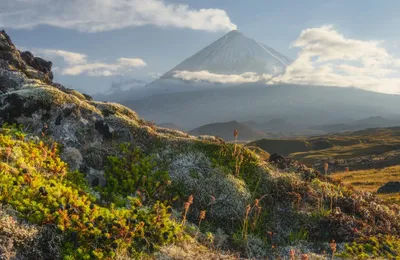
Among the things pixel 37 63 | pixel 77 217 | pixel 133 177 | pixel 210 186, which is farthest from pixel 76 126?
pixel 37 63

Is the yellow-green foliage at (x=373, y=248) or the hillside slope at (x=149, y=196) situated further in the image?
the yellow-green foliage at (x=373, y=248)

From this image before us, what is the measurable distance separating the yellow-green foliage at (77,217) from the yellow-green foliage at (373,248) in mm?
6565

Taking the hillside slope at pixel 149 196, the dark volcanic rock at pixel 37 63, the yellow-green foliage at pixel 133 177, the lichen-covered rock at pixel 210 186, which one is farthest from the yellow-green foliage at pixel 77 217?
the dark volcanic rock at pixel 37 63

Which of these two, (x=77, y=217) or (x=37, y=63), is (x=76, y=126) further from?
(x=37, y=63)

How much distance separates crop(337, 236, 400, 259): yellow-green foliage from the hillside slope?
0.05 m

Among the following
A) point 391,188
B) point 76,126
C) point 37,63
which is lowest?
point 391,188

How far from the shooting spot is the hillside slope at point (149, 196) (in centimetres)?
922

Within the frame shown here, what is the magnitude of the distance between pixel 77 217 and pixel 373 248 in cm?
1073

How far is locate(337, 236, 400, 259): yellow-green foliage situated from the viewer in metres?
12.1

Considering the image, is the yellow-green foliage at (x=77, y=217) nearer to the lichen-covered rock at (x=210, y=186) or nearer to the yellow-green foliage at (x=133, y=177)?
the yellow-green foliage at (x=133, y=177)

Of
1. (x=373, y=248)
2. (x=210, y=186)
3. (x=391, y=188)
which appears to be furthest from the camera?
(x=391, y=188)

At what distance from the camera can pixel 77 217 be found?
30.0 ft

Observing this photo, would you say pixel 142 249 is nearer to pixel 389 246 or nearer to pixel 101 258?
pixel 101 258

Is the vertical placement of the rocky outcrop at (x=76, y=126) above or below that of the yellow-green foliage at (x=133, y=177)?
above
